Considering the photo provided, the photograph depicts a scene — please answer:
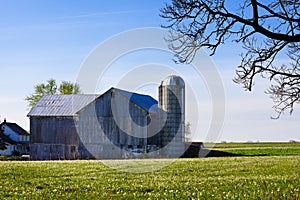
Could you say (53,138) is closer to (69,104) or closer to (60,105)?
(60,105)

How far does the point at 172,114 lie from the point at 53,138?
1426 cm

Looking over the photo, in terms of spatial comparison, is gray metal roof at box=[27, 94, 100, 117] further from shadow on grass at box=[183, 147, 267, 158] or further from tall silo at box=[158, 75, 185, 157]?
shadow on grass at box=[183, 147, 267, 158]

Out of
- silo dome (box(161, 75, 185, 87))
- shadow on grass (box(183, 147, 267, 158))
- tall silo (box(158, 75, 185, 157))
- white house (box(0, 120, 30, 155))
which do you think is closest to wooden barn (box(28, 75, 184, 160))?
tall silo (box(158, 75, 185, 157))

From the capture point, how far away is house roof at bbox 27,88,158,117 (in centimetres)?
5683

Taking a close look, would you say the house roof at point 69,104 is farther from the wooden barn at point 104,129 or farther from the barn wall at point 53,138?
the barn wall at point 53,138

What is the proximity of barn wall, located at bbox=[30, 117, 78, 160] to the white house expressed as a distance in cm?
3620

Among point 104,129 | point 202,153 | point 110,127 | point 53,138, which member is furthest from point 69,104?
point 202,153

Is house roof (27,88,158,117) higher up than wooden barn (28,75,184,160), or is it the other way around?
house roof (27,88,158,117)

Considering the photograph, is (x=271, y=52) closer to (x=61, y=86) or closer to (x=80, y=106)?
(x=80, y=106)

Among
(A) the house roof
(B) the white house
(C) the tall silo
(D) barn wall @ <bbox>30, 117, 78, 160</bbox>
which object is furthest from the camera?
(B) the white house

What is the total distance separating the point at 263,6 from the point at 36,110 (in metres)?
47.0

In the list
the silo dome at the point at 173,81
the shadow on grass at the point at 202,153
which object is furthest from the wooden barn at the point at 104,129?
the shadow on grass at the point at 202,153

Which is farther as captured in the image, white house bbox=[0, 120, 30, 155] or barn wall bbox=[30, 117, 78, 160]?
white house bbox=[0, 120, 30, 155]

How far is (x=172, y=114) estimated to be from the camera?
5653cm
